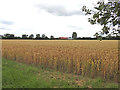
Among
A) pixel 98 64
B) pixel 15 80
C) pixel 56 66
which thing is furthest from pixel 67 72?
pixel 15 80

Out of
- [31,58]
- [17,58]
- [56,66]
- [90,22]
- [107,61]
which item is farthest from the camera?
[17,58]

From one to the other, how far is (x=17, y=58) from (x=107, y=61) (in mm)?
8173

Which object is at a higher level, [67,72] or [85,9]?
[85,9]

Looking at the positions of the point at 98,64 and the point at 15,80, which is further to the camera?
the point at 98,64

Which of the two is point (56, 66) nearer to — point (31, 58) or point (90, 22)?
point (31, 58)

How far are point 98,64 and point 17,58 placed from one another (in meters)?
7.75

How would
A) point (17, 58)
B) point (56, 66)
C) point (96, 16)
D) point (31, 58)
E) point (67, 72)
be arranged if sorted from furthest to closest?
point (17, 58), point (31, 58), point (56, 66), point (67, 72), point (96, 16)

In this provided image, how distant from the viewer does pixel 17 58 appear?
12375mm

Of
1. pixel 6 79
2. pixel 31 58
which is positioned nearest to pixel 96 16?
pixel 6 79

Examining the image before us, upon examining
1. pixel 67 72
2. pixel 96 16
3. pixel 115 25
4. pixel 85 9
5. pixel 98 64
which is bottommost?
pixel 67 72

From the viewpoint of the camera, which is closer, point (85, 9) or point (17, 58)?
point (85, 9)

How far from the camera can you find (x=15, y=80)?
658 cm

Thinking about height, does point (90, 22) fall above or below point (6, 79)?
above

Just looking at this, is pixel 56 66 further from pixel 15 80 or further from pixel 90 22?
pixel 90 22
